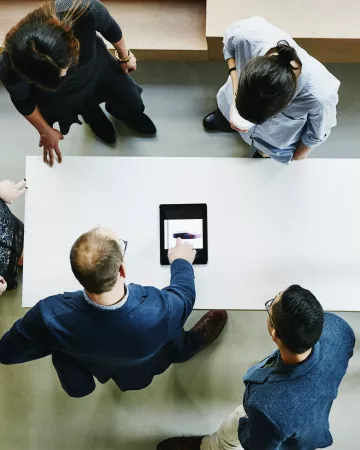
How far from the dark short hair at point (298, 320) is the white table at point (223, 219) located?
0.39 meters

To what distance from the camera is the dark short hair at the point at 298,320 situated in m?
1.39

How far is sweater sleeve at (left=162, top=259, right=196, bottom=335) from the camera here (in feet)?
5.37

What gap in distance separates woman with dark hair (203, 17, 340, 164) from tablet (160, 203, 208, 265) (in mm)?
367

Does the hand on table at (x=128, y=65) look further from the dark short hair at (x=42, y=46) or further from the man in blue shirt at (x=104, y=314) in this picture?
the man in blue shirt at (x=104, y=314)

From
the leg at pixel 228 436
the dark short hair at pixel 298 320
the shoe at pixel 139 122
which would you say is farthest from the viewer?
the shoe at pixel 139 122

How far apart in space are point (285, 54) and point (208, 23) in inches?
35.4

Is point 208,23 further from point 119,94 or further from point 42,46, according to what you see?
point 42,46

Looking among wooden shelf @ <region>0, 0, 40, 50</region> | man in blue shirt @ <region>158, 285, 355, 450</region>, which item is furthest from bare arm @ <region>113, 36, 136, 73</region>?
man in blue shirt @ <region>158, 285, 355, 450</region>

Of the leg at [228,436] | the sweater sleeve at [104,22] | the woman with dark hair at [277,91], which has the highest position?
the sweater sleeve at [104,22]

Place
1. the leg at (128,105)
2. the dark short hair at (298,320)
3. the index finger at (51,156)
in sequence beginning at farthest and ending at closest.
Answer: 1. the leg at (128,105)
2. the index finger at (51,156)
3. the dark short hair at (298,320)

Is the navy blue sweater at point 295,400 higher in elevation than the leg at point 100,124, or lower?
lower

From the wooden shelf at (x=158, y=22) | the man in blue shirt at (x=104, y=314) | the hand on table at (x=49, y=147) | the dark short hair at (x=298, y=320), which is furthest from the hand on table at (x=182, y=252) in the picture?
the wooden shelf at (x=158, y=22)

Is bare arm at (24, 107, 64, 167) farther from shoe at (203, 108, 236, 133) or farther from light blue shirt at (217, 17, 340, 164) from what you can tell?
shoe at (203, 108, 236, 133)

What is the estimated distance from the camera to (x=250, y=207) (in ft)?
6.23
